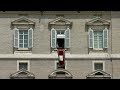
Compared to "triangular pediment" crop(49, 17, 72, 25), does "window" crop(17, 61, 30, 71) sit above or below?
below

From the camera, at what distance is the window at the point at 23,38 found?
34.1m

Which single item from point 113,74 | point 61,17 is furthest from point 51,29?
point 113,74

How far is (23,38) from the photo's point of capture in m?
34.3

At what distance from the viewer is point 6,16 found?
34.4m

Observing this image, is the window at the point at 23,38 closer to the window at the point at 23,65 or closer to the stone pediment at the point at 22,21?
the stone pediment at the point at 22,21

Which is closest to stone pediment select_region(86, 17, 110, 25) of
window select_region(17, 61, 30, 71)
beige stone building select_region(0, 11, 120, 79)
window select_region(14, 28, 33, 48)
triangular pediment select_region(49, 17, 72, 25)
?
beige stone building select_region(0, 11, 120, 79)

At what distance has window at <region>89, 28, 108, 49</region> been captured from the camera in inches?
1346

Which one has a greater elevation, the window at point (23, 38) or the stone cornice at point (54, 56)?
the window at point (23, 38)

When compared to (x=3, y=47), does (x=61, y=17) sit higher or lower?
higher

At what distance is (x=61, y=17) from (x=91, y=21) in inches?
89.8

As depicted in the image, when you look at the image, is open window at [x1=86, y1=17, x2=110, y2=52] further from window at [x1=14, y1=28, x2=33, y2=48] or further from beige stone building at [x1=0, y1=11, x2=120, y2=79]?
window at [x1=14, y1=28, x2=33, y2=48]

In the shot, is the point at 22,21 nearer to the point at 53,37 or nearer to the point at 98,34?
the point at 53,37

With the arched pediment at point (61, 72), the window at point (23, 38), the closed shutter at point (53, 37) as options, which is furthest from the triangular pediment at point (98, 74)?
the window at point (23, 38)
